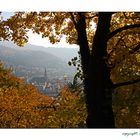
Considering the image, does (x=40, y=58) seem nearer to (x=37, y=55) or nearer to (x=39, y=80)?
(x=37, y=55)

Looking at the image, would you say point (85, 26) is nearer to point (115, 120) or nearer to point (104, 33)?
point (104, 33)

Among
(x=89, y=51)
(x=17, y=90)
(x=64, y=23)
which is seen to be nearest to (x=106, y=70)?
(x=89, y=51)

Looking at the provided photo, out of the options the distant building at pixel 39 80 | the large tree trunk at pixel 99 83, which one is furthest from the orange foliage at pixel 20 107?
the large tree trunk at pixel 99 83

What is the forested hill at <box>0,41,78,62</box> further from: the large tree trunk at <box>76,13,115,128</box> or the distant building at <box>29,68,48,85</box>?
the large tree trunk at <box>76,13,115,128</box>

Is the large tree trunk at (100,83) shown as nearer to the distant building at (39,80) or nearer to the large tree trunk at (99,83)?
the large tree trunk at (99,83)

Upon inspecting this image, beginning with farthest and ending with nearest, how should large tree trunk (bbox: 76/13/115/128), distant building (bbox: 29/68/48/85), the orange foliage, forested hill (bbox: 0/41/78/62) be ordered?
the orange foliage
distant building (bbox: 29/68/48/85)
forested hill (bbox: 0/41/78/62)
large tree trunk (bbox: 76/13/115/128)

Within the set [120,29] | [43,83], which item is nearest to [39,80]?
[43,83]

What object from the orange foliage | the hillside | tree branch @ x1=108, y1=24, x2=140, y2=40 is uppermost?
tree branch @ x1=108, y1=24, x2=140, y2=40

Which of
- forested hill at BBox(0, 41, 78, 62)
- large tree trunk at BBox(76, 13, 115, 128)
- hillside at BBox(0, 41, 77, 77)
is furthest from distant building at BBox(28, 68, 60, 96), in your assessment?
large tree trunk at BBox(76, 13, 115, 128)
